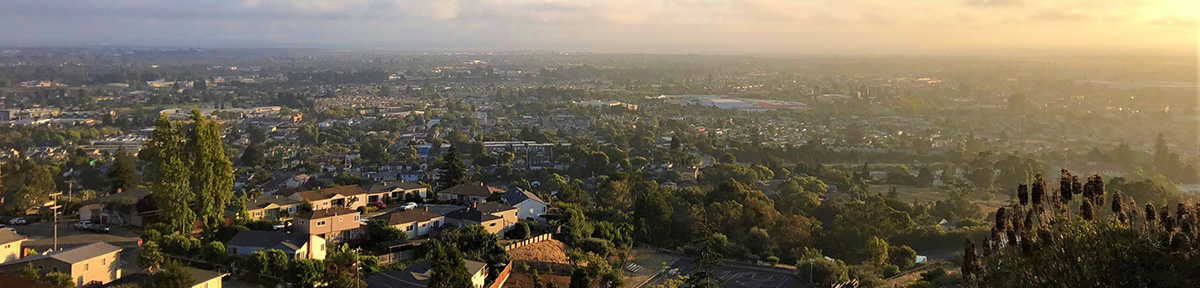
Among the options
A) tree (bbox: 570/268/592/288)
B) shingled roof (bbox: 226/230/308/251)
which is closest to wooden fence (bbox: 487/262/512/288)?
tree (bbox: 570/268/592/288)

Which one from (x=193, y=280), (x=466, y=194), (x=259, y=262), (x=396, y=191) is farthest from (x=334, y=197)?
(x=193, y=280)

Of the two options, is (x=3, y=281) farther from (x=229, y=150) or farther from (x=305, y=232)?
(x=229, y=150)

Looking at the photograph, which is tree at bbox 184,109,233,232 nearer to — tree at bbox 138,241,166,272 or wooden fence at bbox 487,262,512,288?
tree at bbox 138,241,166,272

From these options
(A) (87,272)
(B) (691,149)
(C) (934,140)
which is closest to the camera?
(A) (87,272)

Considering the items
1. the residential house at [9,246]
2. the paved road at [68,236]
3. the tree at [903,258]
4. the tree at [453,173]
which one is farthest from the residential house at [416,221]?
the tree at [903,258]

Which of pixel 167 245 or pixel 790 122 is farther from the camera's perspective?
pixel 790 122

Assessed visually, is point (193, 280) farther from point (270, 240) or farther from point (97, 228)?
point (97, 228)

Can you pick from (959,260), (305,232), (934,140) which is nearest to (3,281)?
(305,232)
